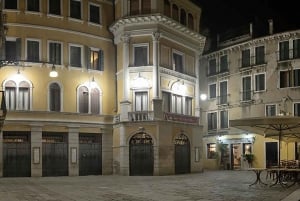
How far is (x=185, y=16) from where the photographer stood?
132ft

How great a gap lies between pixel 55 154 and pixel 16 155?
2.70 meters

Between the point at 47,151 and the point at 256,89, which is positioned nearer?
the point at 47,151

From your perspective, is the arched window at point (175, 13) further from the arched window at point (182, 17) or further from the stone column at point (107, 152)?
the stone column at point (107, 152)

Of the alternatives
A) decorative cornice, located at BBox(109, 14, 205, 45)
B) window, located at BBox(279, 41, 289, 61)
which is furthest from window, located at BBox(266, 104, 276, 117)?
decorative cornice, located at BBox(109, 14, 205, 45)

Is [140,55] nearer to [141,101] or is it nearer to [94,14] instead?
[141,101]

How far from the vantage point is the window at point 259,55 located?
45.0 m

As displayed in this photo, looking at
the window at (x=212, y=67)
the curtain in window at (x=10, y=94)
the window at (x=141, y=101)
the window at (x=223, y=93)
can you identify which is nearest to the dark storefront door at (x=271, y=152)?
the window at (x=223, y=93)

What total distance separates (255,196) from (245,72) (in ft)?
93.3

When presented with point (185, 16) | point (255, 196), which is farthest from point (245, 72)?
point (255, 196)

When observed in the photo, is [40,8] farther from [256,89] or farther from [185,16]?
[256,89]

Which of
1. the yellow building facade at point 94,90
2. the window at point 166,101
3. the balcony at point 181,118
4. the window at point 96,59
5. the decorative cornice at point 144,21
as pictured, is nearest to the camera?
the yellow building facade at point 94,90

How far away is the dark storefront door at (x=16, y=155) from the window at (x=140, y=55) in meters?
9.42

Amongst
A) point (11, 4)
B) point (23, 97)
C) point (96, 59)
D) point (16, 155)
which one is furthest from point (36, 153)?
point (11, 4)

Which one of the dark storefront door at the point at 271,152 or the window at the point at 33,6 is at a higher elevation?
the window at the point at 33,6
